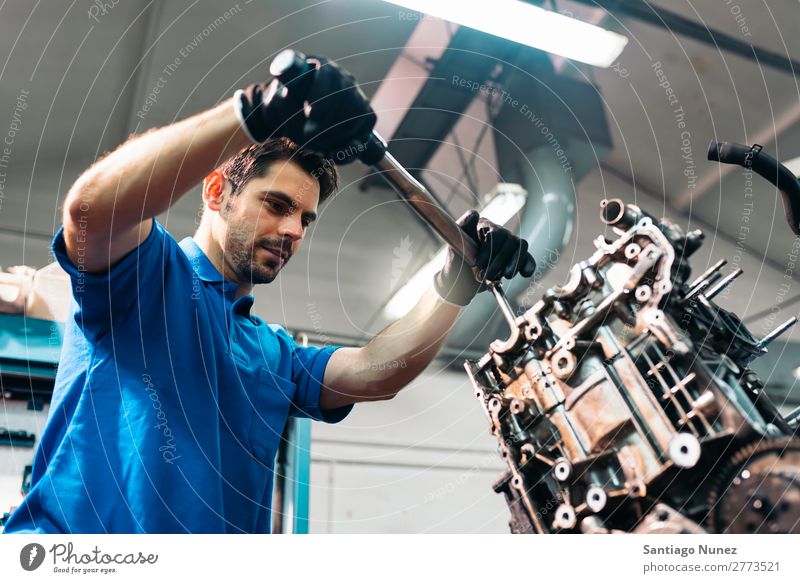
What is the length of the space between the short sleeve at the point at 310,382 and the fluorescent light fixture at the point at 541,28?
0.85 m

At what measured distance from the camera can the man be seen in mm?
686

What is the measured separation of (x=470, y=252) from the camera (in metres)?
1.00

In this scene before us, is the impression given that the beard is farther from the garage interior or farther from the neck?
the garage interior

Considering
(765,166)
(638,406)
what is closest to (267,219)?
(638,406)

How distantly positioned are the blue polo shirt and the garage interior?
567mm

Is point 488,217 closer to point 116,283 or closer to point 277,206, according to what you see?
point 277,206

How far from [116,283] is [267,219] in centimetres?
28

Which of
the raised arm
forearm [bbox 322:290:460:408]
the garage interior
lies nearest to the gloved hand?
the raised arm

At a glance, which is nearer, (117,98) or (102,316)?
(102,316)

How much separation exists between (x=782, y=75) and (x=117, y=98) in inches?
76.3

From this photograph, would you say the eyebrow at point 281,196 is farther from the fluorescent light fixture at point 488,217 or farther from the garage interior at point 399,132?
the fluorescent light fixture at point 488,217

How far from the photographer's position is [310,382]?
3.80 ft

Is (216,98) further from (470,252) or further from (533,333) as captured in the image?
(533,333)

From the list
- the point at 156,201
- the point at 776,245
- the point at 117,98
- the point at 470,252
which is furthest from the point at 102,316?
the point at 776,245
